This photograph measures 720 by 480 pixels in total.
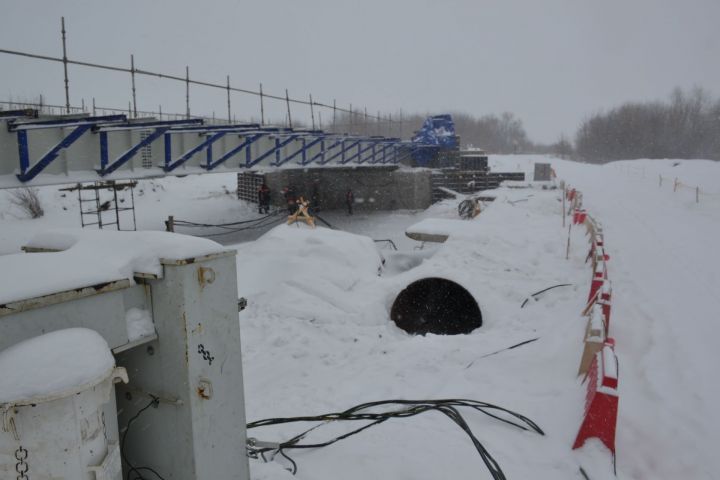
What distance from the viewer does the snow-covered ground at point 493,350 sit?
4.04m

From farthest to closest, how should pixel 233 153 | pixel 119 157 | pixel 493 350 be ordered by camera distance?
pixel 233 153
pixel 119 157
pixel 493 350

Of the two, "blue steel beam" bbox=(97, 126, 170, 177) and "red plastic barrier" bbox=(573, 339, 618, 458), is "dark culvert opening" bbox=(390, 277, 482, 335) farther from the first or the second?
"blue steel beam" bbox=(97, 126, 170, 177)

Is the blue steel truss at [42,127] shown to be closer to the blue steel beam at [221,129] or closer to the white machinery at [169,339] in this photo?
the blue steel beam at [221,129]

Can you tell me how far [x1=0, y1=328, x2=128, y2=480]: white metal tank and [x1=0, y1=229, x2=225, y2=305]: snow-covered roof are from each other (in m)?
0.22

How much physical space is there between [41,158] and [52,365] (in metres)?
10.3

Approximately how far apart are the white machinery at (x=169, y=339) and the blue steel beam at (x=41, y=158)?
341 inches

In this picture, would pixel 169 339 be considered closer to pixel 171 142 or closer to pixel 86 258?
pixel 86 258

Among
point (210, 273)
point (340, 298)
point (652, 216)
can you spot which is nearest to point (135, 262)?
point (210, 273)

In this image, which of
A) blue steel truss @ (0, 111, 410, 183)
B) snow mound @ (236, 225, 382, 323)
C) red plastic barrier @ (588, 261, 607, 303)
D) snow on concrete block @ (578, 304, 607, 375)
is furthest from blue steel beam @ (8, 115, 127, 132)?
snow on concrete block @ (578, 304, 607, 375)

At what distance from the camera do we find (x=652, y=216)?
63.4ft

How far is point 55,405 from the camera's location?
1987 mm

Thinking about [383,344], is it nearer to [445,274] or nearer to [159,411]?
[445,274]

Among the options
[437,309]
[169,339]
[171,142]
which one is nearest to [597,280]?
[437,309]

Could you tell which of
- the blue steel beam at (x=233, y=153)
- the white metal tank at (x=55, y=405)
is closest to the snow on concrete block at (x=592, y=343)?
the white metal tank at (x=55, y=405)
